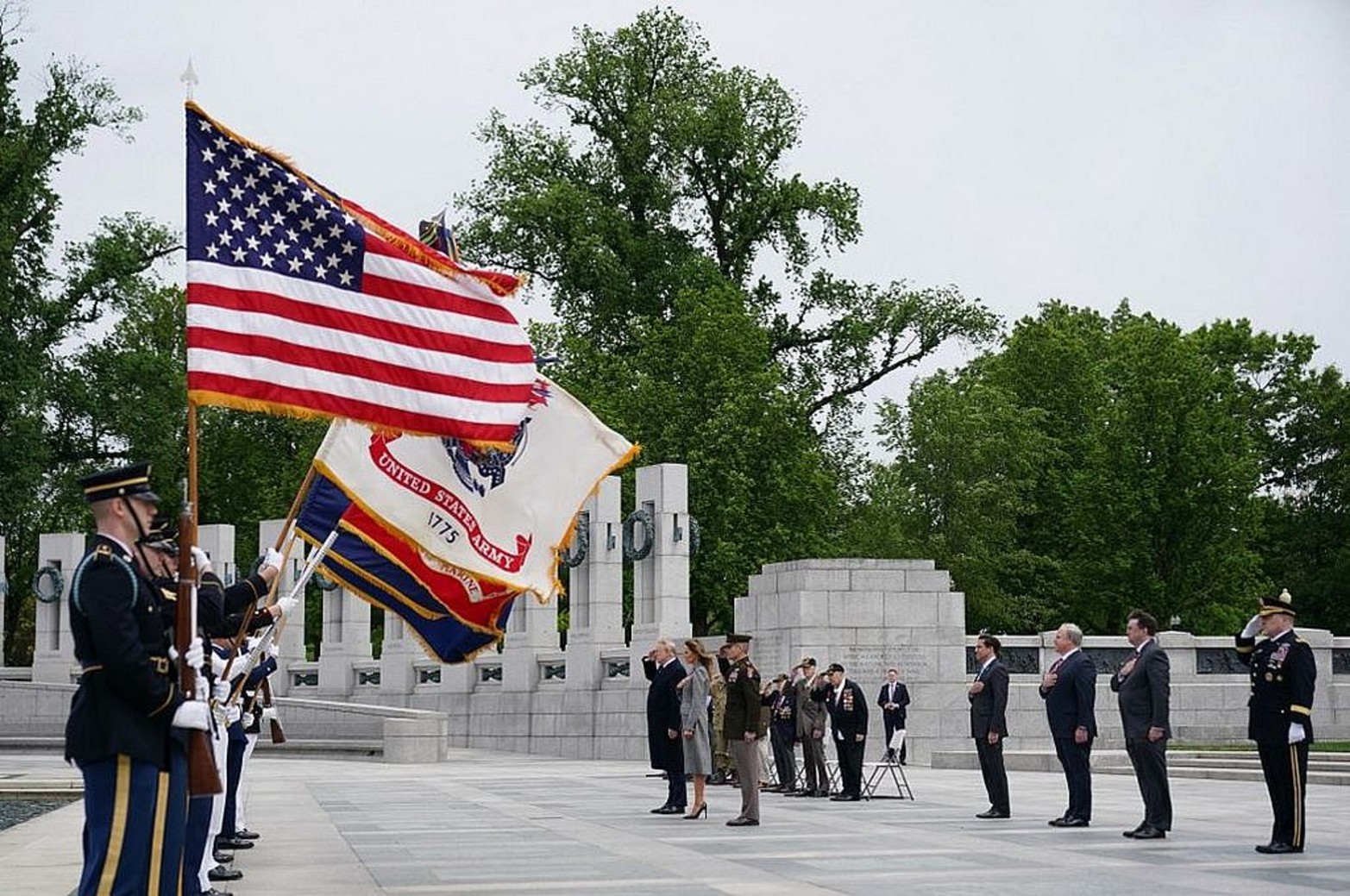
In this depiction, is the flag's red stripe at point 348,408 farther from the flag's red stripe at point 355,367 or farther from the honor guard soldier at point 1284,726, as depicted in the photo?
the honor guard soldier at point 1284,726

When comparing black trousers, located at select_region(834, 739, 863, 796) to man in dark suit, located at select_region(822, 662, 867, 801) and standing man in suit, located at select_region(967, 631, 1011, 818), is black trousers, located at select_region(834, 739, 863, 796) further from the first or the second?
standing man in suit, located at select_region(967, 631, 1011, 818)

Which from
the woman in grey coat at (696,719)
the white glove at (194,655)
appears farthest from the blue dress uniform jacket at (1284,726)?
the white glove at (194,655)

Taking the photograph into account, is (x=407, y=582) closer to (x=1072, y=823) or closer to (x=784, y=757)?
(x=1072, y=823)

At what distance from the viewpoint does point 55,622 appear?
4566 centimetres

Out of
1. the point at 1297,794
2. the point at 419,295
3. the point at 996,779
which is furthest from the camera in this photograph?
the point at 996,779

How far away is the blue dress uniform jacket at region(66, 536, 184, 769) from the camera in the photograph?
7.47 m

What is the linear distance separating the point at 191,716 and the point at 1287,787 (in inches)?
402

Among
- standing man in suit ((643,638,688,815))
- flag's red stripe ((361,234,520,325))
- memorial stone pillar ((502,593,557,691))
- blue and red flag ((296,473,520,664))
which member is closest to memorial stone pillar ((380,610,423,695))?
memorial stone pillar ((502,593,557,691))

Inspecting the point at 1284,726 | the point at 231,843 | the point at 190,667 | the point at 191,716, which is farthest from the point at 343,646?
the point at 191,716

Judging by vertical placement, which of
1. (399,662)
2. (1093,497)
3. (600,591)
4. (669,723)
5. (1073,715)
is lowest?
(669,723)

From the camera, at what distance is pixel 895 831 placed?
17359 mm

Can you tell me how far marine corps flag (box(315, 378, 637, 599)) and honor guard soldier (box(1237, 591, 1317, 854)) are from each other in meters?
5.54

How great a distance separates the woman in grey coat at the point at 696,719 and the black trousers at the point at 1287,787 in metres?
6.19

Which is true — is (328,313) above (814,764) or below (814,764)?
above
